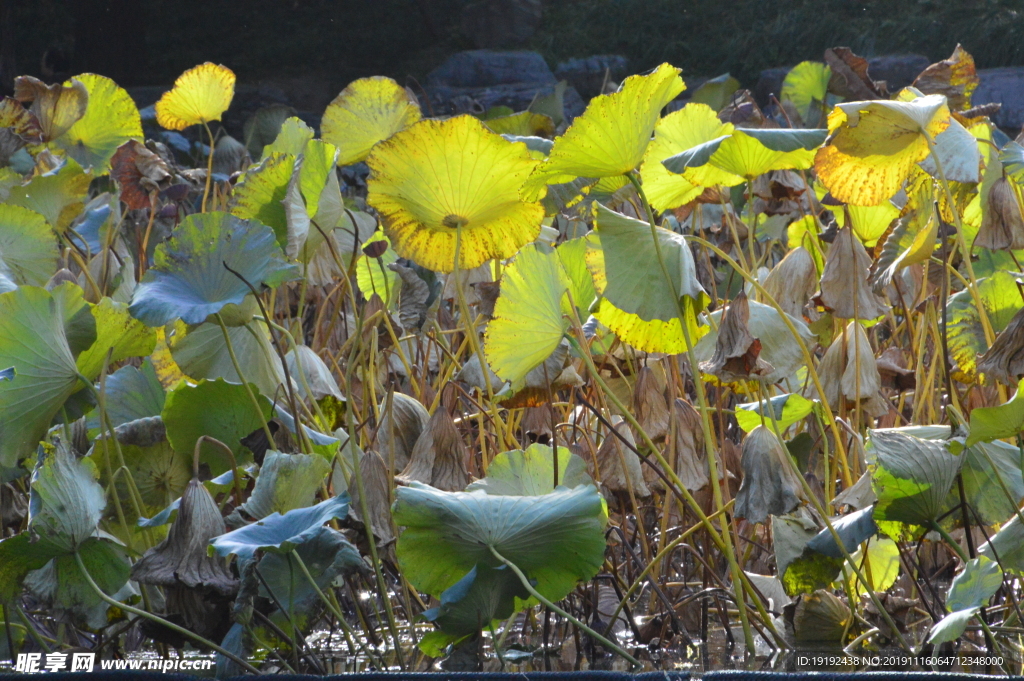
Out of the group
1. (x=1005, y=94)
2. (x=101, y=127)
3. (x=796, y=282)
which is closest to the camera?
(x=796, y=282)

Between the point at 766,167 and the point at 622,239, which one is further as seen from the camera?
the point at 766,167

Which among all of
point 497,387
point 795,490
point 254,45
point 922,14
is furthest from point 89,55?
point 795,490

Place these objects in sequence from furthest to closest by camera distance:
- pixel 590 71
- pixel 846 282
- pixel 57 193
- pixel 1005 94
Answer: pixel 590 71 < pixel 1005 94 < pixel 57 193 < pixel 846 282

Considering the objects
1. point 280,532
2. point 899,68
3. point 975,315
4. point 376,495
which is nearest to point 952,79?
point 975,315

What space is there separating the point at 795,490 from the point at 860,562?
0.36 feet

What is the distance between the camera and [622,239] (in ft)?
2.61

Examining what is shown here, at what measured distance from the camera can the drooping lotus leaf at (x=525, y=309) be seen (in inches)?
32.6

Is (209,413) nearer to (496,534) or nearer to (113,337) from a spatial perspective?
(113,337)

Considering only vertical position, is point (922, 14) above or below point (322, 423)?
below

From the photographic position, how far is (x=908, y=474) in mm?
717

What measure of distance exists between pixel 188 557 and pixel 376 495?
0.58 feet

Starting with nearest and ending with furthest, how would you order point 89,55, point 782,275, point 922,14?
point 782,275, point 922,14, point 89,55

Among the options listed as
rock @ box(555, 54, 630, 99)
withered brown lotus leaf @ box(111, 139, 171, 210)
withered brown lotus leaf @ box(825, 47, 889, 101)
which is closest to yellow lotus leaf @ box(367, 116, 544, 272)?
withered brown lotus leaf @ box(111, 139, 171, 210)

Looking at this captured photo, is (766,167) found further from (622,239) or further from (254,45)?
(254,45)
